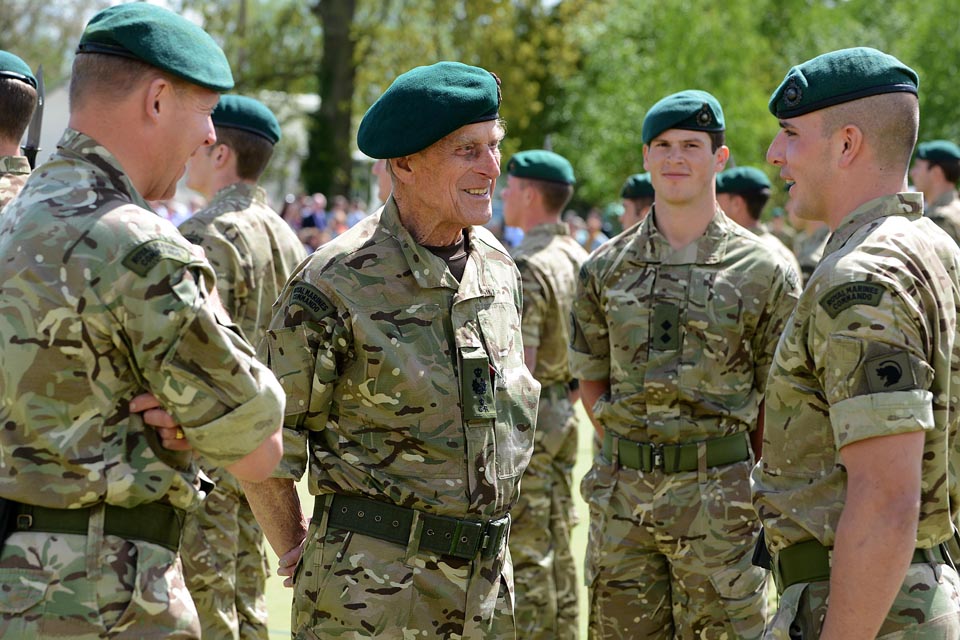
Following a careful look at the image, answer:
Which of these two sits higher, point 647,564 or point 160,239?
point 160,239

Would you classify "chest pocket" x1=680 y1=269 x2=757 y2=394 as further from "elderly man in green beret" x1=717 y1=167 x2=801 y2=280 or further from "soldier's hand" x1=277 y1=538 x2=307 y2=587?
"elderly man in green beret" x1=717 y1=167 x2=801 y2=280

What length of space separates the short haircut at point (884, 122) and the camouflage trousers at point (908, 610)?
1080 millimetres

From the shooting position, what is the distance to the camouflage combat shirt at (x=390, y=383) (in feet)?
11.5

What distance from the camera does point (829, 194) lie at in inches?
128

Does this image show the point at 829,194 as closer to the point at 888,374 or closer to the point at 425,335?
the point at 888,374

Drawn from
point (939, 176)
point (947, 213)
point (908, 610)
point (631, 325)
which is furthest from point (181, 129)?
point (939, 176)

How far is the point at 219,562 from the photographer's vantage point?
19.2 ft

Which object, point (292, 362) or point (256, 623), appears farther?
point (256, 623)

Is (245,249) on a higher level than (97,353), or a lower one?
lower

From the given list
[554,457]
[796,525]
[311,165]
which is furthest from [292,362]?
[311,165]

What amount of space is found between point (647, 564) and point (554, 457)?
1830 millimetres

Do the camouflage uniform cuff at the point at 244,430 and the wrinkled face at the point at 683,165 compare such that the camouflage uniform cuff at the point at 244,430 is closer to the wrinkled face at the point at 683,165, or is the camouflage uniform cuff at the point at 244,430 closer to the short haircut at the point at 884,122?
the short haircut at the point at 884,122

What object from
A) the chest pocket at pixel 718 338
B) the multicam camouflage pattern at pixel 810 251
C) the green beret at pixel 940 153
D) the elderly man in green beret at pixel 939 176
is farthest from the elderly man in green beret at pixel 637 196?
the chest pocket at pixel 718 338

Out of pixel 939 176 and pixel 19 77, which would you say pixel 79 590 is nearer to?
pixel 19 77
